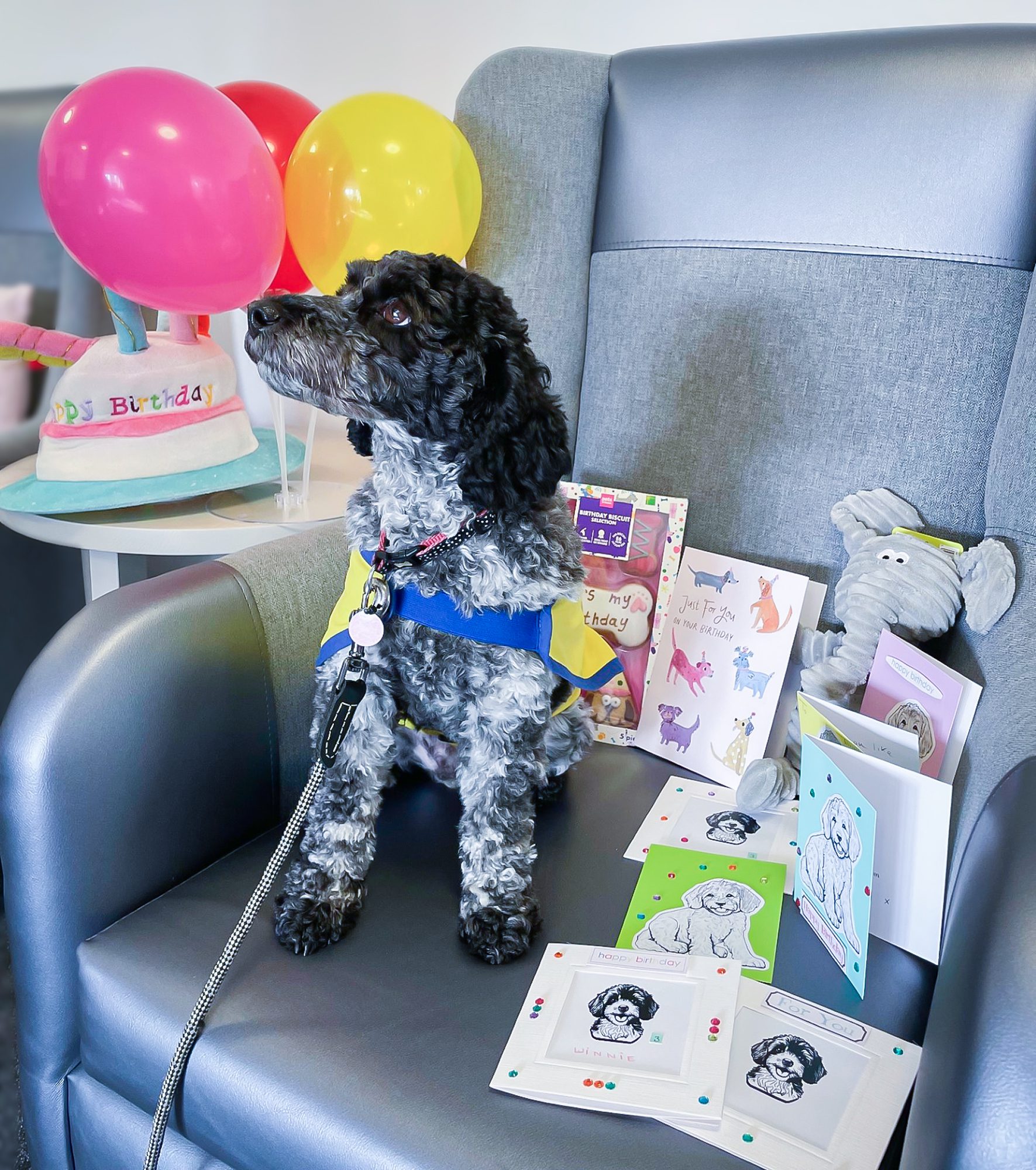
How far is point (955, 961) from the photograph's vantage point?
646 millimetres

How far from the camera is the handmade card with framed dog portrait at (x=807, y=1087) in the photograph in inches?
28.1

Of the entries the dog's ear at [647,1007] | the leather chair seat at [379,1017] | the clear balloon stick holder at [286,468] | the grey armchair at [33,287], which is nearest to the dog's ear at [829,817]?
the leather chair seat at [379,1017]

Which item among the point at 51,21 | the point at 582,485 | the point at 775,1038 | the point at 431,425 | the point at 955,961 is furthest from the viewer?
the point at 51,21

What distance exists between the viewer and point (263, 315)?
91 centimetres

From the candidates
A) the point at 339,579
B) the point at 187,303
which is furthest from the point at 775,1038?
the point at 187,303

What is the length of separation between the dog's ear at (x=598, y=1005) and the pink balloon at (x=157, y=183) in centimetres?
108

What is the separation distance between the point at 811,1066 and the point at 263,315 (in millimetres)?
848

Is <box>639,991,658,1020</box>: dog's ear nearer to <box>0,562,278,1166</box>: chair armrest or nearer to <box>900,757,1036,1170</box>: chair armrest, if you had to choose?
<box>900,757,1036,1170</box>: chair armrest

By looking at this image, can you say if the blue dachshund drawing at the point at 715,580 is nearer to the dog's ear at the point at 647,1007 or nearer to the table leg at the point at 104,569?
the dog's ear at the point at 647,1007

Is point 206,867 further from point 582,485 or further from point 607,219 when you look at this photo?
point 607,219

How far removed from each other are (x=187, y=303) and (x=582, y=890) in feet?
3.33

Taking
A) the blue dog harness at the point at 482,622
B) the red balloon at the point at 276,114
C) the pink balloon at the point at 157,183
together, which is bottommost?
the blue dog harness at the point at 482,622

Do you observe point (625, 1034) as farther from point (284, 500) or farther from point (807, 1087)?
point (284, 500)

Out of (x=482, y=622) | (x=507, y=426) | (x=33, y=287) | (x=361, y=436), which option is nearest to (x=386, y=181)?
(x=361, y=436)
